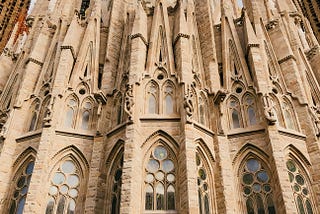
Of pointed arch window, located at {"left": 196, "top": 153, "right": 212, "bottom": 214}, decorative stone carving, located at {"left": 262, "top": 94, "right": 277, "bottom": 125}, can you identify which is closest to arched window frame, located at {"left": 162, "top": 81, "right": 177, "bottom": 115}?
pointed arch window, located at {"left": 196, "top": 153, "right": 212, "bottom": 214}

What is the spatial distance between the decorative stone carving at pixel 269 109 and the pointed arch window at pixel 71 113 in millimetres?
7739

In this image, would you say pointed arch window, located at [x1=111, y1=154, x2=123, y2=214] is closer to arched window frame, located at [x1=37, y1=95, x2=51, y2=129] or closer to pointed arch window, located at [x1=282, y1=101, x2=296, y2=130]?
arched window frame, located at [x1=37, y1=95, x2=51, y2=129]

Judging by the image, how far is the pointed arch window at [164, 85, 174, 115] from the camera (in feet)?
47.9

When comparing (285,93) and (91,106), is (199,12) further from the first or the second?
(91,106)

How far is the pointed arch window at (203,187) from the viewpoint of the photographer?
12664 millimetres

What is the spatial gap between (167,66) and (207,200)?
19.2 feet

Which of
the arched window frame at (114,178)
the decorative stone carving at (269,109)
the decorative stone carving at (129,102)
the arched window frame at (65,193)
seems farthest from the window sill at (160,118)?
the decorative stone carving at (269,109)

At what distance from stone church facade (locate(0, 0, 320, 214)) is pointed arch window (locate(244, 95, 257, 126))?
1.9 inches

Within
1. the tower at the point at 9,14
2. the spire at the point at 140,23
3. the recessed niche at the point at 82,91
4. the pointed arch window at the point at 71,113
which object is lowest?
the pointed arch window at the point at 71,113

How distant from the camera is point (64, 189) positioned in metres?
13.6

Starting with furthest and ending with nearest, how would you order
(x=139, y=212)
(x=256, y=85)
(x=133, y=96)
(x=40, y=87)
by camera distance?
(x=40, y=87)
(x=256, y=85)
(x=133, y=96)
(x=139, y=212)

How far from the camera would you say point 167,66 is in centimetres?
1578

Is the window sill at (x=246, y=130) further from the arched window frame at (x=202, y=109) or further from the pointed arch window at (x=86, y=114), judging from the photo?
the pointed arch window at (x=86, y=114)

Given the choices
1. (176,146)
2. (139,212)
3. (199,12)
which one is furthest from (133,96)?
(199,12)
